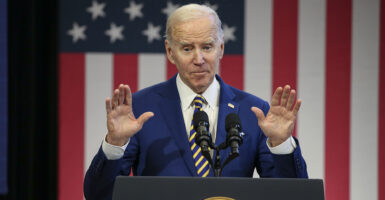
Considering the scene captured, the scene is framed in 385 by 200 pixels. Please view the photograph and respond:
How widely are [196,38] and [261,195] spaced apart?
705mm

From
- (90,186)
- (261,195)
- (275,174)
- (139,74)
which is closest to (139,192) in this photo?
(261,195)

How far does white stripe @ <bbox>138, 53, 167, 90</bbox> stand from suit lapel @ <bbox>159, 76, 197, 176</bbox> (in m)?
1.34

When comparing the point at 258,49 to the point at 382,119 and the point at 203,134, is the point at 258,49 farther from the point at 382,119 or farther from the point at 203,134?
the point at 203,134

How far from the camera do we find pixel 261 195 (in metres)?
1.30

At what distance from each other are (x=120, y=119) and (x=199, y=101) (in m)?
0.35

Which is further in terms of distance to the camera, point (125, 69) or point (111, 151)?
point (125, 69)

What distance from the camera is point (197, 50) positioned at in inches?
72.5

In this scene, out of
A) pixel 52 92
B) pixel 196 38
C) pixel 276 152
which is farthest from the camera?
pixel 52 92

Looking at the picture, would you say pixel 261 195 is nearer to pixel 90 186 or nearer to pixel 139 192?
pixel 139 192

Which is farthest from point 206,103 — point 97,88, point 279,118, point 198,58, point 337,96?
point 337,96

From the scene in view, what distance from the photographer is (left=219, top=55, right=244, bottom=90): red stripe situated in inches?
132

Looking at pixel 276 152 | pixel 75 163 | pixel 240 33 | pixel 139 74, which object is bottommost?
pixel 75 163
